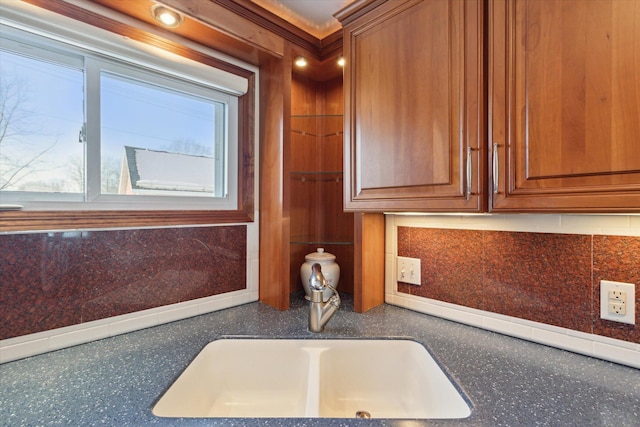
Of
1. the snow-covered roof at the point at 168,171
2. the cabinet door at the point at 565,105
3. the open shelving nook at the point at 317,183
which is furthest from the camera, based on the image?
the open shelving nook at the point at 317,183

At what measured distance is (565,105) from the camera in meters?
0.69

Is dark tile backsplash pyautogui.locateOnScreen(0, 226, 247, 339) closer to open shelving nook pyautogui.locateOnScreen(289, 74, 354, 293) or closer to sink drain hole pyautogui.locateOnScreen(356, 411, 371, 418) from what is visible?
open shelving nook pyautogui.locateOnScreen(289, 74, 354, 293)

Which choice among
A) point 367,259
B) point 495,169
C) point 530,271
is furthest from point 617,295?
point 367,259

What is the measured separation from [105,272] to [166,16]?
898 mm

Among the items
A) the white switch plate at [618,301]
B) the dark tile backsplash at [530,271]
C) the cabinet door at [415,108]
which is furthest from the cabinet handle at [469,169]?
the white switch plate at [618,301]

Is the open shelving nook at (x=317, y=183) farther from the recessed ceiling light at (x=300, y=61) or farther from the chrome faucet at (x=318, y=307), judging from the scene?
the chrome faucet at (x=318, y=307)

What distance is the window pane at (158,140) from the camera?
1092mm

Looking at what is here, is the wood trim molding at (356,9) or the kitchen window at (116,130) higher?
the wood trim molding at (356,9)

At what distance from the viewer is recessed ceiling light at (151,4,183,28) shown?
100 cm

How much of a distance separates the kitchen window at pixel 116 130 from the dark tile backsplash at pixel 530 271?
34.2 inches

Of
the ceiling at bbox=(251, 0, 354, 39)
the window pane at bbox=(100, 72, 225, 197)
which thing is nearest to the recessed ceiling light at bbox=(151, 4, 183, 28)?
the window pane at bbox=(100, 72, 225, 197)

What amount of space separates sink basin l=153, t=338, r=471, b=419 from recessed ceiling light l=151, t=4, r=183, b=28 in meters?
1.12

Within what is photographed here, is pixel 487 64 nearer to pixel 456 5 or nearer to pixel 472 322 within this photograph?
pixel 456 5

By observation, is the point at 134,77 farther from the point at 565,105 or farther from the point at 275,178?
the point at 565,105
